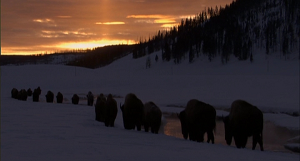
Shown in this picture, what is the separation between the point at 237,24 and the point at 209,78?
5760cm

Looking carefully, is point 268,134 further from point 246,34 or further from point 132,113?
point 246,34

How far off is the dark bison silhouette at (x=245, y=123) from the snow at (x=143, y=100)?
66 centimetres

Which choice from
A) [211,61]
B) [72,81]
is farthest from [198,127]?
[211,61]

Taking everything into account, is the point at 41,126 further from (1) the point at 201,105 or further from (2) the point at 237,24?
(2) the point at 237,24

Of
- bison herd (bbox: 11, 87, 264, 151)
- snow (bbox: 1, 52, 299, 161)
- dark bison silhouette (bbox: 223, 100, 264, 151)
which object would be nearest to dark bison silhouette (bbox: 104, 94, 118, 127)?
bison herd (bbox: 11, 87, 264, 151)

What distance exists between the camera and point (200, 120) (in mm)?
12242

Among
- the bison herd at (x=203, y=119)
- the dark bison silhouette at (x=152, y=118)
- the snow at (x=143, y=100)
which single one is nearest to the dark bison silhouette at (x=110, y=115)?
the bison herd at (x=203, y=119)

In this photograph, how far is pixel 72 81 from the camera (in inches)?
2212

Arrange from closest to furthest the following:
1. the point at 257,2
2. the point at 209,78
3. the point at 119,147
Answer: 1. the point at 119,147
2. the point at 209,78
3. the point at 257,2

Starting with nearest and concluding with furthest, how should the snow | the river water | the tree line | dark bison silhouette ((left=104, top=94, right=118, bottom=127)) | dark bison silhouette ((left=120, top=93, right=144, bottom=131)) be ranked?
1. the snow
2. dark bison silhouette ((left=120, top=93, right=144, bottom=131))
3. dark bison silhouette ((left=104, top=94, right=118, bottom=127))
4. the river water
5. the tree line

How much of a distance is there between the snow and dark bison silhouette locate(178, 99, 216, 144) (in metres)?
0.98

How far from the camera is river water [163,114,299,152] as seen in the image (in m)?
15.5

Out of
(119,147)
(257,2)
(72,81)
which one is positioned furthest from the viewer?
(257,2)

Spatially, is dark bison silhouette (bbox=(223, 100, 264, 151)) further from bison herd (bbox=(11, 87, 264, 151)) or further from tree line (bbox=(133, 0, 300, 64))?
tree line (bbox=(133, 0, 300, 64))
